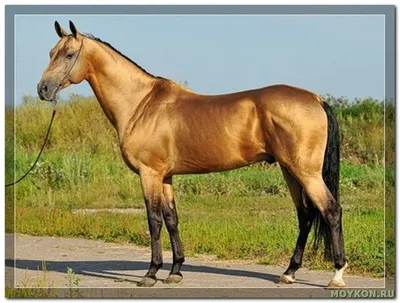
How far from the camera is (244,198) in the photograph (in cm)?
1436

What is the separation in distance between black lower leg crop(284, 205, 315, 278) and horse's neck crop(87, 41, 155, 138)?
→ 6.22 feet

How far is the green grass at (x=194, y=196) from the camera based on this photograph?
10.4 m

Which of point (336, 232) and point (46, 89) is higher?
point (46, 89)

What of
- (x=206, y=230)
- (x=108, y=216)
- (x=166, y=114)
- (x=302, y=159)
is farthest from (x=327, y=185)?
(x=108, y=216)

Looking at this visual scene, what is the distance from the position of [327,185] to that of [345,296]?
1.00 m

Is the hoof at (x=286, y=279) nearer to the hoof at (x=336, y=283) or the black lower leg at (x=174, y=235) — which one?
the hoof at (x=336, y=283)

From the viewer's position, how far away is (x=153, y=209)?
338 inches

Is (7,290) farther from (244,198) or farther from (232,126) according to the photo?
(244,198)

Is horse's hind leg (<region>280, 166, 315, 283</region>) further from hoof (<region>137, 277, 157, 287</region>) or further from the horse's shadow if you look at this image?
hoof (<region>137, 277, 157, 287</region>)

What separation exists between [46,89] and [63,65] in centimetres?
28

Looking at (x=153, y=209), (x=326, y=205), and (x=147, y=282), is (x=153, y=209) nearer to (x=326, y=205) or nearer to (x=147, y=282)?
(x=147, y=282)

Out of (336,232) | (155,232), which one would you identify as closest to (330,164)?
(336,232)

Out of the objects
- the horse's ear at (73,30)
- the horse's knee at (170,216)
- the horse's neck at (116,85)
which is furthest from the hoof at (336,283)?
the horse's ear at (73,30)

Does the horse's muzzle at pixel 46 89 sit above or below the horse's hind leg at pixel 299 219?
above
